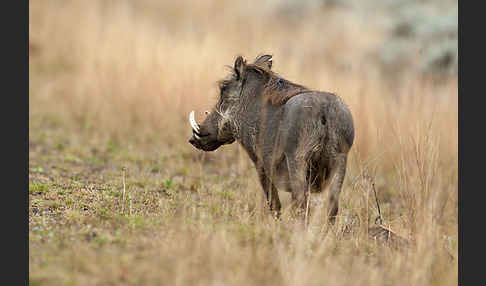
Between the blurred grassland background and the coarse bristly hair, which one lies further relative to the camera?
the coarse bristly hair

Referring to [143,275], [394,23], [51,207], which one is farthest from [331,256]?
[394,23]

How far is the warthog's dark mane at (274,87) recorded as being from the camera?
184 inches

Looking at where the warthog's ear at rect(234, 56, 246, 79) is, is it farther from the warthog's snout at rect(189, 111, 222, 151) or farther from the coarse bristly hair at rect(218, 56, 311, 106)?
the warthog's snout at rect(189, 111, 222, 151)

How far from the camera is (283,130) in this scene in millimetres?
4449

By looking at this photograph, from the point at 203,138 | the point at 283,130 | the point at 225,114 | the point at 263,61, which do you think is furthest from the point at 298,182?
the point at 263,61

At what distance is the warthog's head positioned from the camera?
16.5 feet

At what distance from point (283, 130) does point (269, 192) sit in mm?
684

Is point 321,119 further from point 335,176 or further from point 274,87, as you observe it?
point 274,87

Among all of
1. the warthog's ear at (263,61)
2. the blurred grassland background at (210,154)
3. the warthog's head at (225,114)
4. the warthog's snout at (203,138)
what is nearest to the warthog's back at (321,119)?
the blurred grassland background at (210,154)

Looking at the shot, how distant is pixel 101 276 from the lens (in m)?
3.52

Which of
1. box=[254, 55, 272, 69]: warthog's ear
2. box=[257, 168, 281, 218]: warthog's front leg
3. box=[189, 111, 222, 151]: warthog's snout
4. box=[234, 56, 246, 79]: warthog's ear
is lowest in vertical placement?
box=[257, 168, 281, 218]: warthog's front leg

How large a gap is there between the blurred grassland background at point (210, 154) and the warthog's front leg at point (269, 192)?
7.9 inches

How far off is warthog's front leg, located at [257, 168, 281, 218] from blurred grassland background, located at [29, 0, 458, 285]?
20 centimetres

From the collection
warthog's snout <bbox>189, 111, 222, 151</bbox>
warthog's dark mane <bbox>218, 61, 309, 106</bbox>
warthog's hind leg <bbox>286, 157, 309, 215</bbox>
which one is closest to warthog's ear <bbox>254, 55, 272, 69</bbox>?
warthog's dark mane <bbox>218, 61, 309, 106</bbox>
